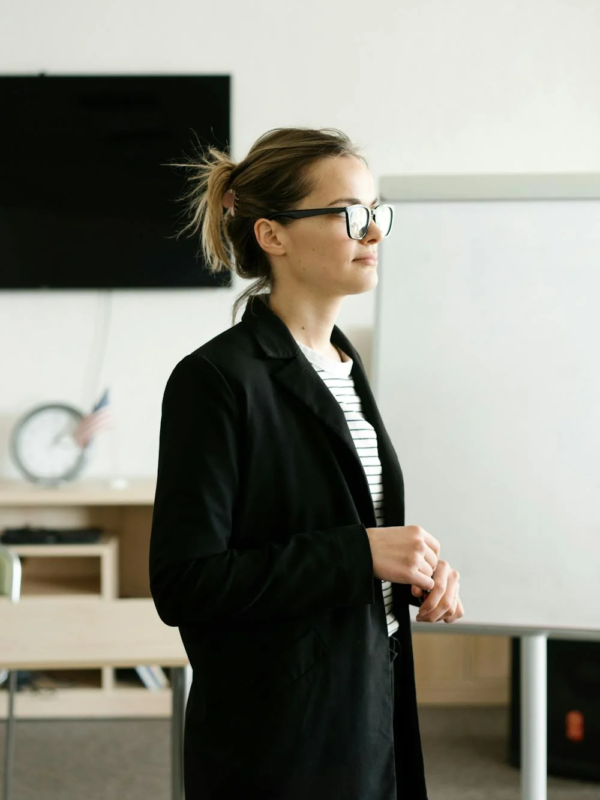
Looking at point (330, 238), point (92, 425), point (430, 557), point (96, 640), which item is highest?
point (330, 238)

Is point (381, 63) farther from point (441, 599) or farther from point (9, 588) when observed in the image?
point (441, 599)

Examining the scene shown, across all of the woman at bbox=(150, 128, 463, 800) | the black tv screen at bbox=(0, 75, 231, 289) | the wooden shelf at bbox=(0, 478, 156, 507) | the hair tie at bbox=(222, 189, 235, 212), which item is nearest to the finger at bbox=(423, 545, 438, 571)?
the woman at bbox=(150, 128, 463, 800)

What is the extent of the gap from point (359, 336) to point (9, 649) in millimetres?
1988

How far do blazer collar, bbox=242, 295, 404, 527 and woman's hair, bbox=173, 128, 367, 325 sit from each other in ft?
0.33

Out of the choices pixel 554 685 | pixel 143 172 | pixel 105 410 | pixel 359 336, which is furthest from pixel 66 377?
pixel 554 685

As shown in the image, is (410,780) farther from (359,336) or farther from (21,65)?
(21,65)

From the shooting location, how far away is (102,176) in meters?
3.40

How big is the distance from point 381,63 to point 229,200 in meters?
2.42

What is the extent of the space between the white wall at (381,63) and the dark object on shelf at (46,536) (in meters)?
0.36

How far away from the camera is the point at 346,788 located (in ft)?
3.55

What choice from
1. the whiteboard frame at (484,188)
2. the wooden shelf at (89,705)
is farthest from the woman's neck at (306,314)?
the wooden shelf at (89,705)

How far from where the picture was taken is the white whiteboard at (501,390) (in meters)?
1.82

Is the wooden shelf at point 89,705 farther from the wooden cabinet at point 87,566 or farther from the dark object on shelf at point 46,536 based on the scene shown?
the dark object on shelf at point 46,536

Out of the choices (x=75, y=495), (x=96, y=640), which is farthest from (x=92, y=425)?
(x=96, y=640)
